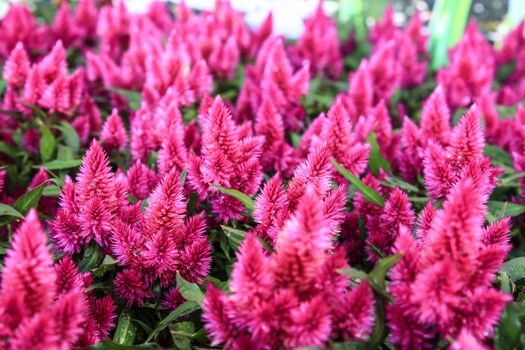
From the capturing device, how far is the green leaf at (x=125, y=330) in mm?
1118

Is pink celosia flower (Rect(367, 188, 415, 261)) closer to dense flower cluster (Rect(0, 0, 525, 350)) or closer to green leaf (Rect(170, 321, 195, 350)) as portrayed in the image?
dense flower cluster (Rect(0, 0, 525, 350))

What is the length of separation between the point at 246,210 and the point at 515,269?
2.02ft

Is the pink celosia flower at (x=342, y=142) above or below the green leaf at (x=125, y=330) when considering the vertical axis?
above

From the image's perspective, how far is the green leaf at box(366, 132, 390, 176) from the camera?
61.6 inches

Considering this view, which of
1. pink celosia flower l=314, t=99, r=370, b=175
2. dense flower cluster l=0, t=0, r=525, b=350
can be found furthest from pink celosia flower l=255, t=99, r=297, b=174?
pink celosia flower l=314, t=99, r=370, b=175

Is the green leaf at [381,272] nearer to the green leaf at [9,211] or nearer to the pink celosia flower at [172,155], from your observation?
the pink celosia flower at [172,155]

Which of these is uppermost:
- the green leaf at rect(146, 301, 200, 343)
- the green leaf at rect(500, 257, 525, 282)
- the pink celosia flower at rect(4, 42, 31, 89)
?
the pink celosia flower at rect(4, 42, 31, 89)

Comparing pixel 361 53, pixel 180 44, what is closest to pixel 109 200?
pixel 180 44

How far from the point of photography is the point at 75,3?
136 inches

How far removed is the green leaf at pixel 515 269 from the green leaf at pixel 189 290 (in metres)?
0.66

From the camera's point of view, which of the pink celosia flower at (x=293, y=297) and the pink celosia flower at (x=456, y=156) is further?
the pink celosia flower at (x=456, y=156)

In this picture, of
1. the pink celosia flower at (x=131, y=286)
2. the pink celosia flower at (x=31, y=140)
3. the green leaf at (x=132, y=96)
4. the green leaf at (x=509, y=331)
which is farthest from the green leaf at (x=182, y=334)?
the green leaf at (x=132, y=96)

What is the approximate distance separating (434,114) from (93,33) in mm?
1735

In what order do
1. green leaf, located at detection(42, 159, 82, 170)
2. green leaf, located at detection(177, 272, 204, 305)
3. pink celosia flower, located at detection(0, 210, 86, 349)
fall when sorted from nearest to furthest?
1. pink celosia flower, located at detection(0, 210, 86, 349)
2. green leaf, located at detection(177, 272, 204, 305)
3. green leaf, located at detection(42, 159, 82, 170)
